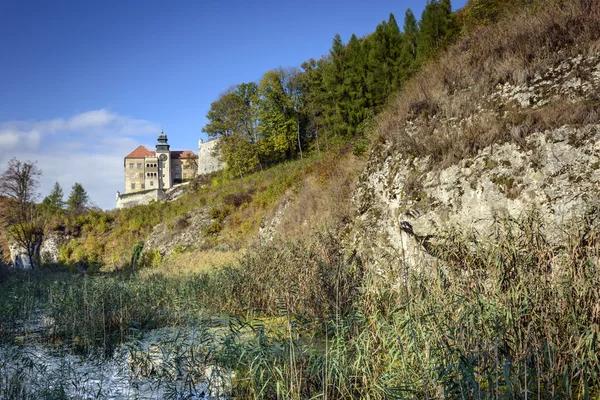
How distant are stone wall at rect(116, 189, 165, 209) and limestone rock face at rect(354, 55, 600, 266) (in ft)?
144

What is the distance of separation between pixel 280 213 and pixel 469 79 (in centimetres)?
1019

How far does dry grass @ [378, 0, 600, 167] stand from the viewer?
6.04m

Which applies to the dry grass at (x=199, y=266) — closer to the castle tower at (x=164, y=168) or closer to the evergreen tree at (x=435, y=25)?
the evergreen tree at (x=435, y=25)

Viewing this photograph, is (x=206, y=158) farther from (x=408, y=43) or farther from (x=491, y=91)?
(x=491, y=91)

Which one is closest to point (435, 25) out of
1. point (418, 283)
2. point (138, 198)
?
point (418, 283)

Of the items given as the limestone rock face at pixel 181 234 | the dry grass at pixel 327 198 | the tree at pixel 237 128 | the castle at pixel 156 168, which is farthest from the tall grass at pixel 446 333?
the castle at pixel 156 168

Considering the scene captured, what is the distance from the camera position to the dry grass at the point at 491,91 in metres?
6.04

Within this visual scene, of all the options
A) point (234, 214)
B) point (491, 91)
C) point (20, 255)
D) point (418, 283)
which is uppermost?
point (491, 91)

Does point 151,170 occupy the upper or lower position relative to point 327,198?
upper

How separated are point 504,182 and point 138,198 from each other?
50707 mm

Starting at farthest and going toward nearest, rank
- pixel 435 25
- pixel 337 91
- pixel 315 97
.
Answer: pixel 315 97 → pixel 337 91 → pixel 435 25

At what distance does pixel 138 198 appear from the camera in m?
49.8

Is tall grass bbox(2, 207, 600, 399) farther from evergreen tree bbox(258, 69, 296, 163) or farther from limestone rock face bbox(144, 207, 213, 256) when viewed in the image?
evergreen tree bbox(258, 69, 296, 163)

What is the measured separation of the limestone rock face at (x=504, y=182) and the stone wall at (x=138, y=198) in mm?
43841
